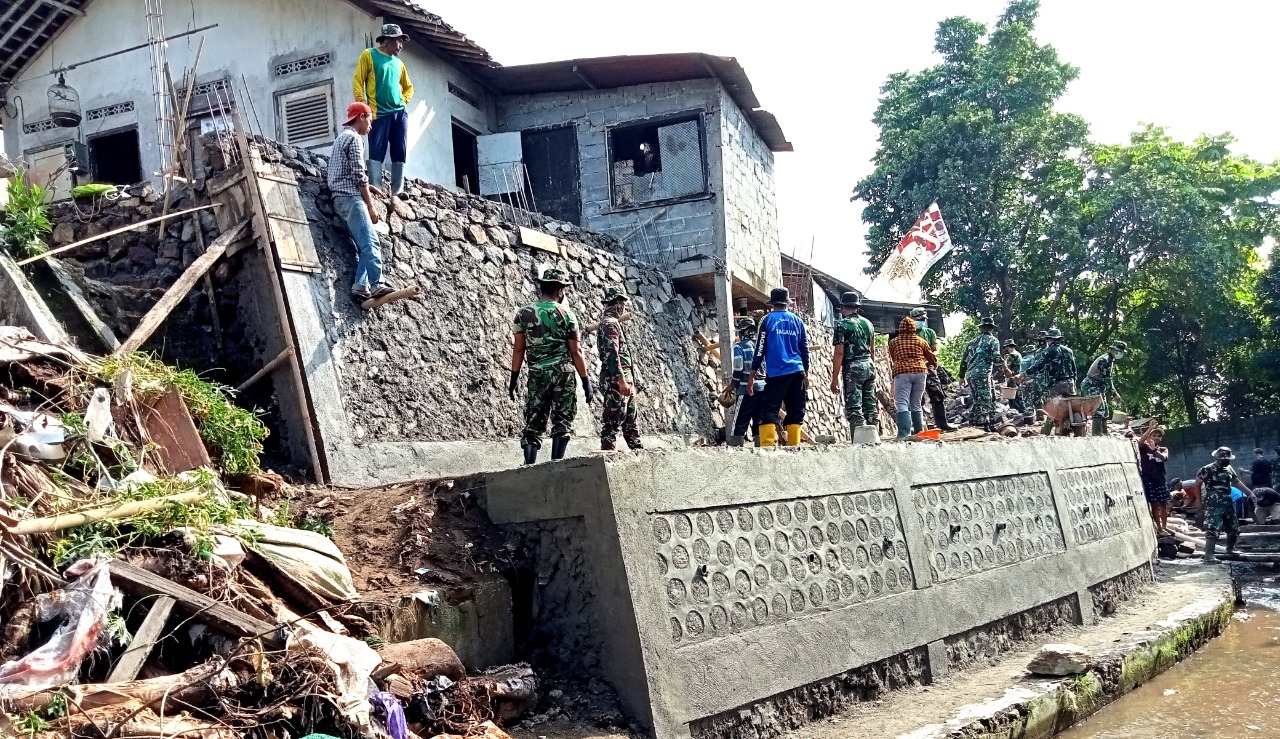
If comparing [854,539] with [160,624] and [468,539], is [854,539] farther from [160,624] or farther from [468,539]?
[160,624]

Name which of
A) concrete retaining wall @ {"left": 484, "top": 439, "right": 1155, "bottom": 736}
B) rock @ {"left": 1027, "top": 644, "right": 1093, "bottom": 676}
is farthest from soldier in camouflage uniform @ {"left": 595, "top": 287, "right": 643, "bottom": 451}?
rock @ {"left": 1027, "top": 644, "right": 1093, "bottom": 676}

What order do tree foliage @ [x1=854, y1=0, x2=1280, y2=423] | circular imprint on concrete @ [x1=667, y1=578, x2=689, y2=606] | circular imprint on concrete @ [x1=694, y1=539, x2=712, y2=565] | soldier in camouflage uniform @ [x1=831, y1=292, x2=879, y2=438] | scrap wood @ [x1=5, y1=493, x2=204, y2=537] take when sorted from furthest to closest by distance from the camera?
tree foliage @ [x1=854, y1=0, x2=1280, y2=423] → soldier in camouflage uniform @ [x1=831, y1=292, x2=879, y2=438] → circular imprint on concrete @ [x1=694, y1=539, x2=712, y2=565] → circular imprint on concrete @ [x1=667, y1=578, x2=689, y2=606] → scrap wood @ [x1=5, y1=493, x2=204, y2=537]

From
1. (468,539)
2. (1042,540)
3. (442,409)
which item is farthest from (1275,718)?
(442,409)

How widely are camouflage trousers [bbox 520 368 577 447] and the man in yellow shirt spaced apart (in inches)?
134

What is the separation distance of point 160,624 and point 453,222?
6.49 m

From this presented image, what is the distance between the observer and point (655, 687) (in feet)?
17.4

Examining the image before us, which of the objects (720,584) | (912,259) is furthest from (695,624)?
(912,259)

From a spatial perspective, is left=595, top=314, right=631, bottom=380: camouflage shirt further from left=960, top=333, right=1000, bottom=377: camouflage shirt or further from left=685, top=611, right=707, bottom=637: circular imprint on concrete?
left=960, top=333, right=1000, bottom=377: camouflage shirt

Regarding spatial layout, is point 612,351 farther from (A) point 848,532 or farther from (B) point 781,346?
(A) point 848,532

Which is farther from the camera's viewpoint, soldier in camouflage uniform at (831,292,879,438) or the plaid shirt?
soldier in camouflage uniform at (831,292,879,438)

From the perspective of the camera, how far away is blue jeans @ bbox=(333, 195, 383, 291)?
862cm

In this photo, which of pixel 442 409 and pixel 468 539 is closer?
pixel 468 539

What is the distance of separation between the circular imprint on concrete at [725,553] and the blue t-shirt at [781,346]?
264cm

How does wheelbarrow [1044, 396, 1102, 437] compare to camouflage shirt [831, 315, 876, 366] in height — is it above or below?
below
